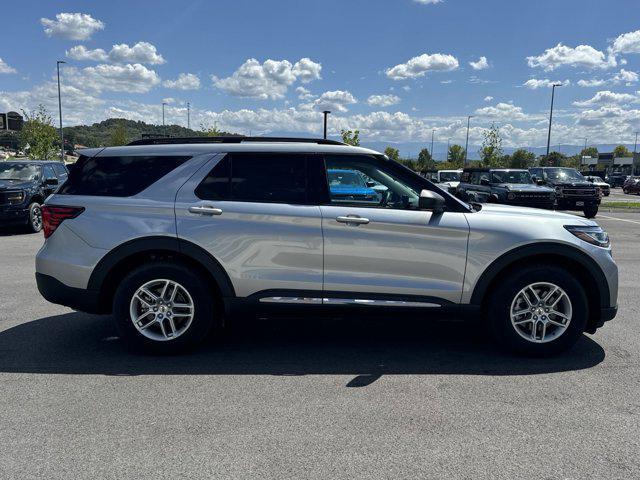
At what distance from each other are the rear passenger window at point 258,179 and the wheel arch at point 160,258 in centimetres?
47

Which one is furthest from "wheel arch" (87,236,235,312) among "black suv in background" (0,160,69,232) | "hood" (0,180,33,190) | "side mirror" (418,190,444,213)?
"hood" (0,180,33,190)

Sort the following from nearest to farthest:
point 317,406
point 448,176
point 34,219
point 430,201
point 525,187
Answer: point 317,406, point 430,201, point 34,219, point 525,187, point 448,176

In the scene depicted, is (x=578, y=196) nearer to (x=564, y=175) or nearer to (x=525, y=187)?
(x=564, y=175)

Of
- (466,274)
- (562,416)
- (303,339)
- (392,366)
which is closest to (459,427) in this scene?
(562,416)

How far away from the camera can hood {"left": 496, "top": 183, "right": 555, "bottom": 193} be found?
16.1m

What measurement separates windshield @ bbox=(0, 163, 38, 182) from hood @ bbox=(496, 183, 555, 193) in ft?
44.2

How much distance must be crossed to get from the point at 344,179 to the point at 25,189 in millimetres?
10620

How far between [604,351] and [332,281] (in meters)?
2.56

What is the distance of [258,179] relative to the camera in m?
4.36

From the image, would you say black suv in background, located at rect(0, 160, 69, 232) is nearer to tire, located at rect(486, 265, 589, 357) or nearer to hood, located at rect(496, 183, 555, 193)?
tire, located at rect(486, 265, 589, 357)

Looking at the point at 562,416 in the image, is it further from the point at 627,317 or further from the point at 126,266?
the point at 126,266

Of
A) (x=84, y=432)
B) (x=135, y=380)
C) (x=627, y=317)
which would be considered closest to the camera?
(x=84, y=432)

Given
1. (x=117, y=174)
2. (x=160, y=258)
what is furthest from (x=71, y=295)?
(x=117, y=174)

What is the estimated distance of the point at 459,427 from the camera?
321 cm
